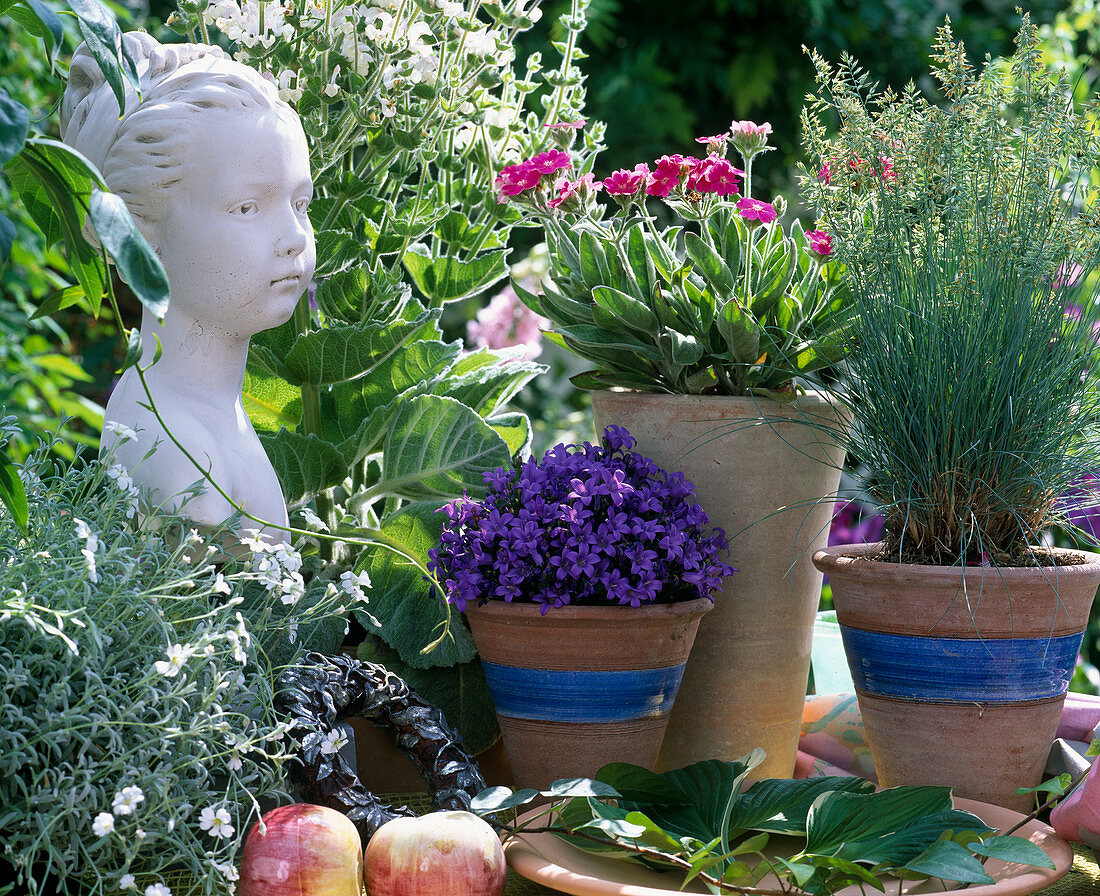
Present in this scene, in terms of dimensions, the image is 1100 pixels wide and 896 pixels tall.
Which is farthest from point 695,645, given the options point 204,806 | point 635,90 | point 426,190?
point 635,90

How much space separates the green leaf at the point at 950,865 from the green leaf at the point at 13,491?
2.43 ft

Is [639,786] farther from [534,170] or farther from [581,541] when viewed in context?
[534,170]

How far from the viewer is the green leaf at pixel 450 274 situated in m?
1.46

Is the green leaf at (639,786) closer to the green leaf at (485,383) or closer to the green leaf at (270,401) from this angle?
the green leaf at (485,383)

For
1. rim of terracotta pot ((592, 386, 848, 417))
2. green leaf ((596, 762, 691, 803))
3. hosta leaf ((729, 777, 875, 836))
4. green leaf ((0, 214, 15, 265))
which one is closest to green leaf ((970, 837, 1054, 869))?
hosta leaf ((729, 777, 875, 836))

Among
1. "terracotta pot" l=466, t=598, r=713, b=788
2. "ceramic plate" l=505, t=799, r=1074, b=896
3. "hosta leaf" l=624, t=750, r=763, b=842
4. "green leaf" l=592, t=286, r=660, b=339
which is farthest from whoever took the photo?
"green leaf" l=592, t=286, r=660, b=339

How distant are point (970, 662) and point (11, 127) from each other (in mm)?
944

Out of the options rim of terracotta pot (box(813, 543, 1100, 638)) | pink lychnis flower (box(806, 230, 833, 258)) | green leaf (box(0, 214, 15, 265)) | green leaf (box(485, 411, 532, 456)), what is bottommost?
green leaf (box(485, 411, 532, 456))

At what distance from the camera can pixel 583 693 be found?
1.10 meters

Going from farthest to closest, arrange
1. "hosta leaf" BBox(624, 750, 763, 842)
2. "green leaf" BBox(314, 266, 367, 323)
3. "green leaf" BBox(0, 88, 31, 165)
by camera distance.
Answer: "green leaf" BBox(314, 266, 367, 323) → "hosta leaf" BBox(624, 750, 763, 842) → "green leaf" BBox(0, 88, 31, 165)

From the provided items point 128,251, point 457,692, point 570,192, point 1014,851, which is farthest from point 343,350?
point 1014,851

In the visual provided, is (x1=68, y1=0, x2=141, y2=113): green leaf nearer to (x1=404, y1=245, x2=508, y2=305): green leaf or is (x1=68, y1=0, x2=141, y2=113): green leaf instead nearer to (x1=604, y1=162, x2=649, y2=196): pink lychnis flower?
(x1=604, y1=162, x2=649, y2=196): pink lychnis flower

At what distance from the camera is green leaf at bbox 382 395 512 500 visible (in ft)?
4.25

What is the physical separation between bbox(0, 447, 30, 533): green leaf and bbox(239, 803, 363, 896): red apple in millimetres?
299
